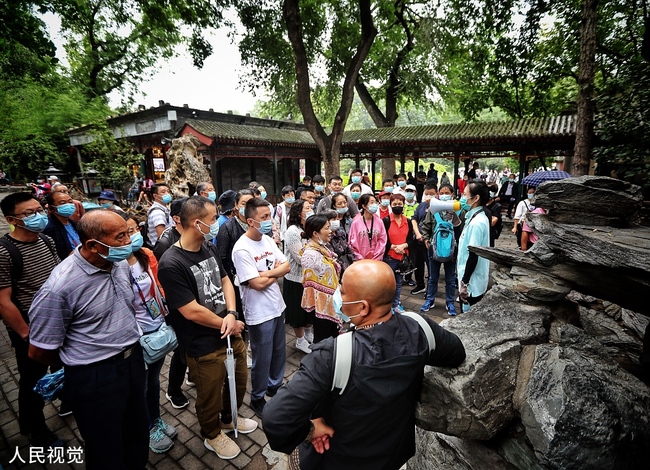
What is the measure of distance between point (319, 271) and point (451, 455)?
6.70 ft

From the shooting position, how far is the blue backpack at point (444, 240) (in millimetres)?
5039

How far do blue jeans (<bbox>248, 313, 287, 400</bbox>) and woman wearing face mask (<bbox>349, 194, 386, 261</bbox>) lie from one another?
1.98 metres

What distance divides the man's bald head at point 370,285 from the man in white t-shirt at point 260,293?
1.56 m

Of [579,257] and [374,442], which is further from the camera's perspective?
[579,257]

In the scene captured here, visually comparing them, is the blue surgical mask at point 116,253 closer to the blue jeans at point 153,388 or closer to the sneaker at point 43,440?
the blue jeans at point 153,388

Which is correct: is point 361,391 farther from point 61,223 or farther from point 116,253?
point 61,223

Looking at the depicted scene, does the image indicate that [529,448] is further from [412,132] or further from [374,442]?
[412,132]

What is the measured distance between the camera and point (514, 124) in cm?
1282

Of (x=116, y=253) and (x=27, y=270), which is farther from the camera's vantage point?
(x=27, y=270)

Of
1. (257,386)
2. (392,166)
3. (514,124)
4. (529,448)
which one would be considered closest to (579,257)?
(529,448)

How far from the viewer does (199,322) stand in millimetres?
2418

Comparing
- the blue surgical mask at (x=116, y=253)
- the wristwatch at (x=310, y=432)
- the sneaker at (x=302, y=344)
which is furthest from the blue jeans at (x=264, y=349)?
the wristwatch at (x=310, y=432)

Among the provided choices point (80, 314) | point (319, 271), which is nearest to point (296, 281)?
point (319, 271)

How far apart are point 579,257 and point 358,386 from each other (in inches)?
74.1
